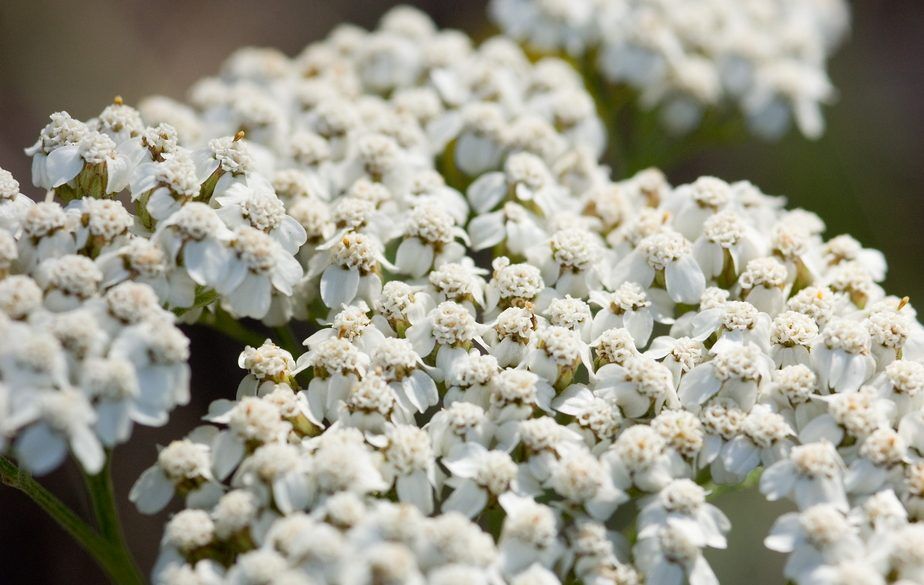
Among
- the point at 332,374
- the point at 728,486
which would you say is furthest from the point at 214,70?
the point at 728,486

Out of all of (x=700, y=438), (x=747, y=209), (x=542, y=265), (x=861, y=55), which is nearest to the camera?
(x=700, y=438)

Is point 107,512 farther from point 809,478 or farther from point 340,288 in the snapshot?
point 809,478

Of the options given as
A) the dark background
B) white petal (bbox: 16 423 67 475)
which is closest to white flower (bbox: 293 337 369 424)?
white petal (bbox: 16 423 67 475)

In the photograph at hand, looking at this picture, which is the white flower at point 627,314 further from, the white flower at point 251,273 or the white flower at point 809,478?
the white flower at point 251,273

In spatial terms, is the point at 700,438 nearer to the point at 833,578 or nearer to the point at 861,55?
the point at 833,578

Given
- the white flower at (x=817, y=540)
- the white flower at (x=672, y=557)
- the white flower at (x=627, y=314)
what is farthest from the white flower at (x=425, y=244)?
the white flower at (x=817, y=540)

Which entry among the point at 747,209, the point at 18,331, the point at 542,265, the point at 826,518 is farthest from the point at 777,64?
the point at 18,331
